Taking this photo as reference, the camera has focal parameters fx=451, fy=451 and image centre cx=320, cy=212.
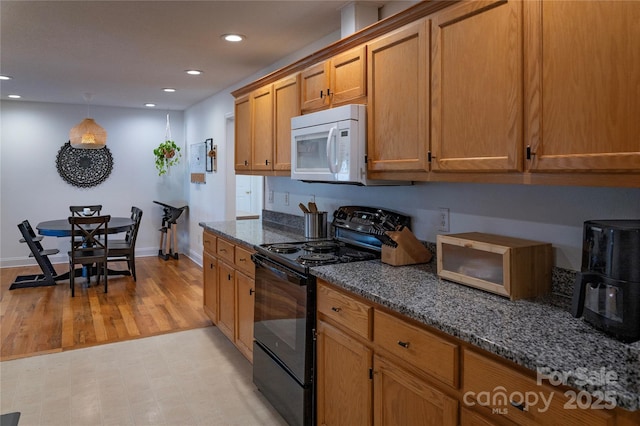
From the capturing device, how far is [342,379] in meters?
1.98

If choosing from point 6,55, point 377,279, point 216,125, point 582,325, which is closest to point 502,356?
point 582,325

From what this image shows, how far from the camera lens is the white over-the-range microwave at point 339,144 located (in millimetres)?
2316

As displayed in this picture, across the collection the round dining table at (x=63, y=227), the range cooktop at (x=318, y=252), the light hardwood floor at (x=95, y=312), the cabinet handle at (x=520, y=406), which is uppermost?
the range cooktop at (x=318, y=252)

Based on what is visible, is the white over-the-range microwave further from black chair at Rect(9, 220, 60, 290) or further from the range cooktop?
black chair at Rect(9, 220, 60, 290)

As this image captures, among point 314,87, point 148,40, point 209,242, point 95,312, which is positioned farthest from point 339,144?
point 95,312

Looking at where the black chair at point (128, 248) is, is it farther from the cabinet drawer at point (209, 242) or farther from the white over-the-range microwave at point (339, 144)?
the white over-the-range microwave at point (339, 144)

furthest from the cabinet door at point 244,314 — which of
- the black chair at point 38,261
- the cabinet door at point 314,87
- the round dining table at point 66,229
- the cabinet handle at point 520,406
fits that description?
the black chair at point 38,261

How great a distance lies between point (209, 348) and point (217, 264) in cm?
65

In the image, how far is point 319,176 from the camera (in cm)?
265

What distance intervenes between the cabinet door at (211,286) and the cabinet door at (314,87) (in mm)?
1537

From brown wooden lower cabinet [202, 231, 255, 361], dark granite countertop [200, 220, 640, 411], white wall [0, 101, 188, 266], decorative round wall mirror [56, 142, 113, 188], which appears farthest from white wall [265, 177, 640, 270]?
decorative round wall mirror [56, 142, 113, 188]

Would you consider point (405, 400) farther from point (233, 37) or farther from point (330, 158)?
point (233, 37)

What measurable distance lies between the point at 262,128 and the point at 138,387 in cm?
202

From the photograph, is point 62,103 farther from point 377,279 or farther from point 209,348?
point 377,279
